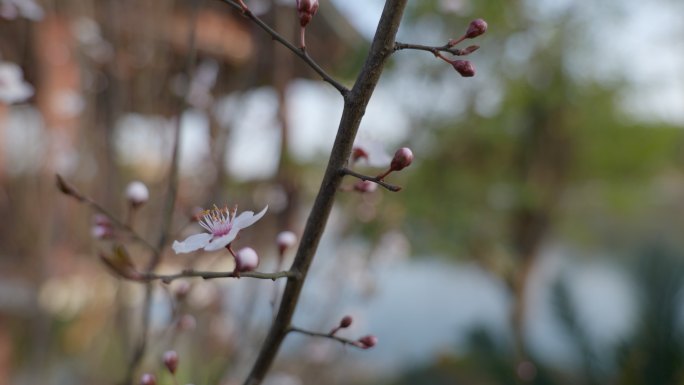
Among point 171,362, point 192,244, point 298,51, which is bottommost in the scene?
point 171,362

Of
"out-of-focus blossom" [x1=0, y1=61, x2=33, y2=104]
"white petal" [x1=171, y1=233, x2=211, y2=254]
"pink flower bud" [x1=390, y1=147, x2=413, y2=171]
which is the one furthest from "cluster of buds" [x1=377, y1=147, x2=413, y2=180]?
"out-of-focus blossom" [x1=0, y1=61, x2=33, y2=104]

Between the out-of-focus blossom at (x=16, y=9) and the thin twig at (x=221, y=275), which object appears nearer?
the thin twig at (x=221, y=275)

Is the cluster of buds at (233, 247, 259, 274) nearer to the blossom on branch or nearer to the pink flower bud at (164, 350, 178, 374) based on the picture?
the blossom on branch

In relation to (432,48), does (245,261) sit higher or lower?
lower

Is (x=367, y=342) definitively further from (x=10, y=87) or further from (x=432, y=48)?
(x=10, y=87)

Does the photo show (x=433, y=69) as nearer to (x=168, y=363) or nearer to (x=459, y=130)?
(x=168, y=363)

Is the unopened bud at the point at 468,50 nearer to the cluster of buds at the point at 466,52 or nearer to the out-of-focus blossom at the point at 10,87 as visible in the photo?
the cluster of buds at the point at 466,52

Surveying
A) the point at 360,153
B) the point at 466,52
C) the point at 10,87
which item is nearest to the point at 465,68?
the point at 466,52

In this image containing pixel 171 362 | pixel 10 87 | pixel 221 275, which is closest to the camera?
pixel 221 275

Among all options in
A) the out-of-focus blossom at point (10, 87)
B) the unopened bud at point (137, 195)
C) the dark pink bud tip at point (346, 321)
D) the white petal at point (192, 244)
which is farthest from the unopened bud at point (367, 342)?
the out-of-focus blossom at point (10, 87)

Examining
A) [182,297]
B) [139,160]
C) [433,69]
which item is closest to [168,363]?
[182,297]
